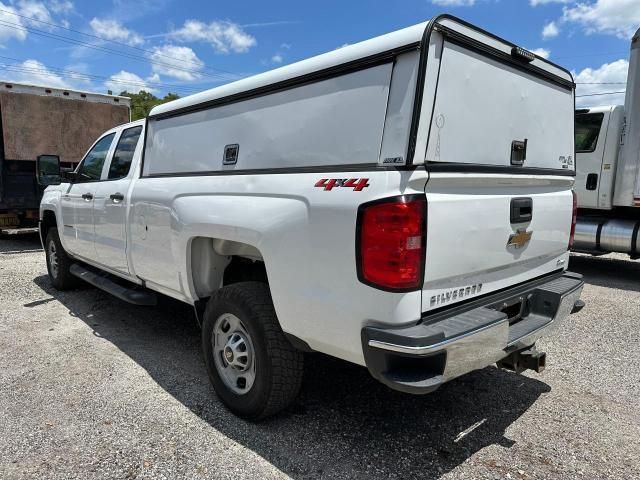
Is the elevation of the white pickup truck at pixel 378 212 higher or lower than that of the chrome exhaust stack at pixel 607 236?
higher

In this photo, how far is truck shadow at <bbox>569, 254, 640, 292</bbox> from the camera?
7.68 meters

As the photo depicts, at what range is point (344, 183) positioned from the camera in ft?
8.11

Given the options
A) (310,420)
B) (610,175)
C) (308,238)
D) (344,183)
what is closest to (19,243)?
(310,420)

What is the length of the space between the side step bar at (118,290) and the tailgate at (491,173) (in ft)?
9.40

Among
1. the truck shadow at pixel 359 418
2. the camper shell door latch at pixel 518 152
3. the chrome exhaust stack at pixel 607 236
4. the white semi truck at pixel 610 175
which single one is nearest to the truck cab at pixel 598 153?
the white semi truck at pixel 610 175

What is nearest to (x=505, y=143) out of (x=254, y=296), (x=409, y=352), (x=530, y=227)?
(x=530, y=227)

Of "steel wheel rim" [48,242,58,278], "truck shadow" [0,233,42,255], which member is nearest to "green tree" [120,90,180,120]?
"truck shadow" [0,233,42,255]

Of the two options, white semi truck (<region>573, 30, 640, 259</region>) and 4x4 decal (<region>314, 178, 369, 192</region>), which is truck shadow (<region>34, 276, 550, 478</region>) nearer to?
4x4 decal (<region>314, 178, 369, 192</region>)

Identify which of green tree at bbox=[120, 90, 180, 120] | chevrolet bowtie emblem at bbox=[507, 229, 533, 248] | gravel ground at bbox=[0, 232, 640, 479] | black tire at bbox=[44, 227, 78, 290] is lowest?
gravel ground at bbox=[0, 232, 640, 479]

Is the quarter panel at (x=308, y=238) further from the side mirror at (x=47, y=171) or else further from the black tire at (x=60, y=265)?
the black tire at (x=60, y=265)

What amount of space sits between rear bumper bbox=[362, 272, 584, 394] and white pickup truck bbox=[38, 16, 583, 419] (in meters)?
0.01

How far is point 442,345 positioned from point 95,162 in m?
4.57

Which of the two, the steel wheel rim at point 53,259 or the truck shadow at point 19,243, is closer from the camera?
the steel wheel rim at point 53,259

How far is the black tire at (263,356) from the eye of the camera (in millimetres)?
2947
